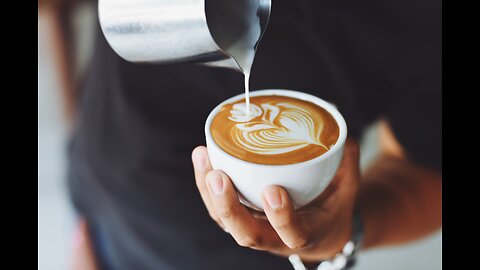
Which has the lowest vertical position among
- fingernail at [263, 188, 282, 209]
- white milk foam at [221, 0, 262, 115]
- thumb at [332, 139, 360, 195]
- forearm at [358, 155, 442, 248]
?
forearm at [358, 155, 442, 248]

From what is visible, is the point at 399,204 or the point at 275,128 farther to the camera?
the point at 399,204

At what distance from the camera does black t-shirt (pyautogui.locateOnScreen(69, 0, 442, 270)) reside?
2.04ft

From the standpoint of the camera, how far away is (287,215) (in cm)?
44

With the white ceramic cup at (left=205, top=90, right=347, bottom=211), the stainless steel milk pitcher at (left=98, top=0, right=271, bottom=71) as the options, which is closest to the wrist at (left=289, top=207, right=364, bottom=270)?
the white ceramic cup at (left=205, top=90, right=347, bottom=211)

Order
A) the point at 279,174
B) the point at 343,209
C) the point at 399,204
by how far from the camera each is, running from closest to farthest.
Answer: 1. the point at 279,174
2. the point at 343,209
3. the point at 399,204

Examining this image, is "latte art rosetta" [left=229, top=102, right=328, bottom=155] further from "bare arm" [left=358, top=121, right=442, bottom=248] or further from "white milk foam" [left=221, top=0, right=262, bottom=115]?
"bare arm" [left=358, top=121, right=442, bottom=248]

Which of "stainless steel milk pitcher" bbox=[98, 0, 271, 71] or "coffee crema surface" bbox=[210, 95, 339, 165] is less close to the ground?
"stainless steel milk pitcher" bbox=[98, 0, 271, 71]

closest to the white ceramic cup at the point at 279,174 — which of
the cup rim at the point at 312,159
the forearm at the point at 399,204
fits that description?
the cup rim at the point at 312,159

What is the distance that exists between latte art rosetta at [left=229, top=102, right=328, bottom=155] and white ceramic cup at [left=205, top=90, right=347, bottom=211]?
25mm

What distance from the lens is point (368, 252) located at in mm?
631

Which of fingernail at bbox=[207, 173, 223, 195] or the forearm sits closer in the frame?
fingernail at bbox=[207, 173, 223, 195]

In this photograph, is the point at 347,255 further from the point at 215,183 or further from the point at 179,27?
the point at 179,27

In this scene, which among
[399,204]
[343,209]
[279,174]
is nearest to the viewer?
[279,174]

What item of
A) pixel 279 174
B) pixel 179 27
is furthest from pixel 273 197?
pixel 179 27
